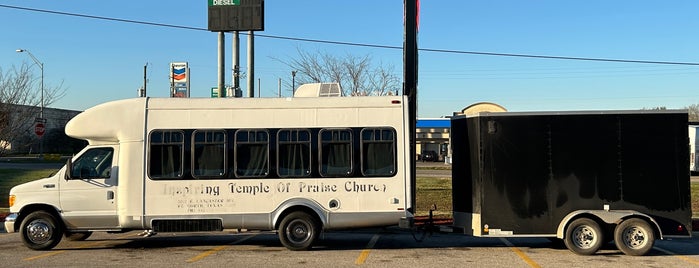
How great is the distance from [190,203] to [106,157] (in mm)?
1757

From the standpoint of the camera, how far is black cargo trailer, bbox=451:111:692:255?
966 cm

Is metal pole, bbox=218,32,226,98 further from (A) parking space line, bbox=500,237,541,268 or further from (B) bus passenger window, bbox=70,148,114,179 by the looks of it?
(A) parking space line, bbox=500,237,541,268

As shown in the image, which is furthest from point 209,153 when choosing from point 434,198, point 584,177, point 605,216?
point 434,198

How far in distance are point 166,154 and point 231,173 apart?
1.19m

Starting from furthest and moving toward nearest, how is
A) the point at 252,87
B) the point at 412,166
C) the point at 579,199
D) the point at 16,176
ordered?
1. the point at 16,176
2. the point at 252,87
3. the point at 412,166
4. the point at 579,199

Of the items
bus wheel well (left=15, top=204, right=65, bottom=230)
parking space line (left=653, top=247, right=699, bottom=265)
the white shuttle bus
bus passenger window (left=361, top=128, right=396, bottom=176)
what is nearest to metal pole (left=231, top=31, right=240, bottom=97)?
the white shuttle bus

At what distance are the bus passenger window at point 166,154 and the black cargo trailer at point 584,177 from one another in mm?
5198

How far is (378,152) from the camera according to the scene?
33.1 ft

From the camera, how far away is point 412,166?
10.6 metres

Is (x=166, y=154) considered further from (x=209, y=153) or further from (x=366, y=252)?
(x=366, y=252)

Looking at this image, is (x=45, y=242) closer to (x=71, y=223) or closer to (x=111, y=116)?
(x=71, y=223)

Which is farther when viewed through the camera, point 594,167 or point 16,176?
point 16,176

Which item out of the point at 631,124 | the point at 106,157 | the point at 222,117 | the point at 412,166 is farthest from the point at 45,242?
the point at 631,124

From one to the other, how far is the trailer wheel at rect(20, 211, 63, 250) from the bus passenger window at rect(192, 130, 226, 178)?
2705mm
